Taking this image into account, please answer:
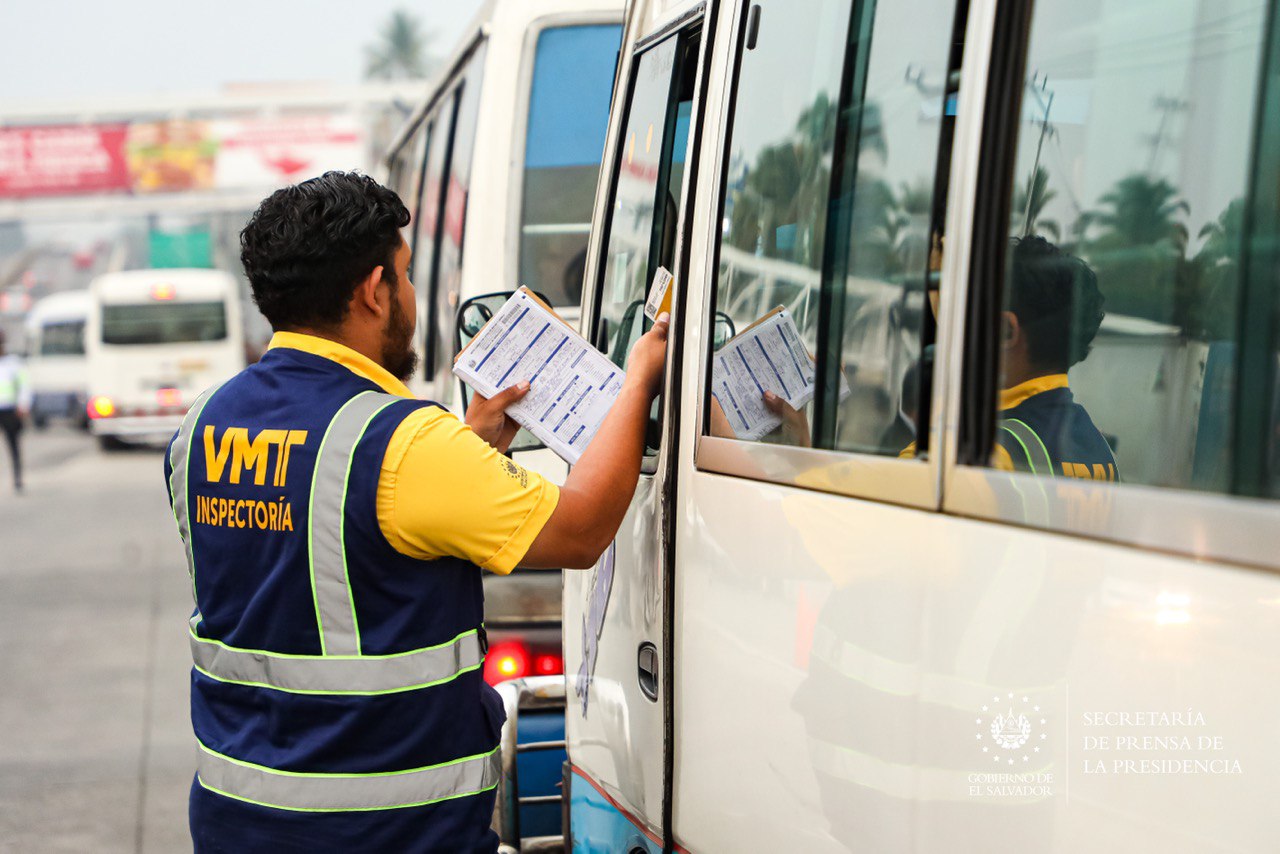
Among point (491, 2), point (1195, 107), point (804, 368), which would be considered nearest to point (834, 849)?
point (804, 368)

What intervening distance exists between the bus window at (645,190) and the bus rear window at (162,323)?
24.4 meters

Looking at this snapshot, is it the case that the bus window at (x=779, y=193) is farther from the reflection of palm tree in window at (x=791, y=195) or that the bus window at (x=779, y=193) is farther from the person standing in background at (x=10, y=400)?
the person standing in background at (x=10, y=400)

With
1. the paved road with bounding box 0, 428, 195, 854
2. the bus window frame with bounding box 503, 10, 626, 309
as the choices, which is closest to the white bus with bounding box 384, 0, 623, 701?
the bus window frame with bounding box 503, 10, 626, 309

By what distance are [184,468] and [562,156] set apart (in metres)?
3.27

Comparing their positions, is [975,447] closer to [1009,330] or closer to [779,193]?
[1009,330]

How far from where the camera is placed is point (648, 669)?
2.54m

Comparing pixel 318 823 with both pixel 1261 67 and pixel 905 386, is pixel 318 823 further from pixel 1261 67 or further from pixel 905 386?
pixel 1261 67

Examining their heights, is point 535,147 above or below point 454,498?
above

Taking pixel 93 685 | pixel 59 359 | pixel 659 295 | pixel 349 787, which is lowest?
pixel 93 685

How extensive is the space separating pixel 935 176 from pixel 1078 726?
68 centimetres

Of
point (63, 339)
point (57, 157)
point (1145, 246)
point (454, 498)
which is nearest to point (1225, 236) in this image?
point (1145, 246)

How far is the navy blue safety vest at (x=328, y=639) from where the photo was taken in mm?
2238

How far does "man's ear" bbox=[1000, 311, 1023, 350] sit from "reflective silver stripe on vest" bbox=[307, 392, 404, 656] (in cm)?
103

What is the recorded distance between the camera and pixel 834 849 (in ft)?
6.08
